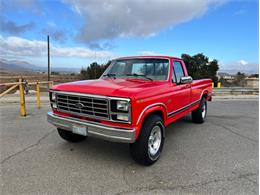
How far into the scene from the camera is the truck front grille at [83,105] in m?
3.05

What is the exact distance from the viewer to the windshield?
4.19 metres

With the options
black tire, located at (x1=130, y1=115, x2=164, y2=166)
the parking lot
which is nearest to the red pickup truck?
black tire, located at (x1=130, y1=115, x2=164, y2=166)

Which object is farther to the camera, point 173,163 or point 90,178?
point 173,163

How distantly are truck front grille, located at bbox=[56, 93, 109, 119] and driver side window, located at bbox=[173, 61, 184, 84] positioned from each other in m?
2.06

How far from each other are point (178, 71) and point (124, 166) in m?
2.63

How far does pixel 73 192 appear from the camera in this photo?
8.45 feet

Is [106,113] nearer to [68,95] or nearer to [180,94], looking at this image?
[68,95]

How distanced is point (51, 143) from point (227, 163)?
3.65m

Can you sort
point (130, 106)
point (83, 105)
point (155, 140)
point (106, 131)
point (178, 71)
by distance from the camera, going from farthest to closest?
point (178, 71) → point (155, 140) → point (83, 105) → point (106, 131) → point (130, 106)

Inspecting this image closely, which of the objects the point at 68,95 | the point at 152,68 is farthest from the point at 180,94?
the point at 68,95

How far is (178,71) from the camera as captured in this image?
469 cm

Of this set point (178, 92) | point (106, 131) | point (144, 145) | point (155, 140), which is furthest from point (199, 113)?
point (106, 131)

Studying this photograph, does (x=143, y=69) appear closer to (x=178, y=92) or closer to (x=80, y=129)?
(x=178, y=92)

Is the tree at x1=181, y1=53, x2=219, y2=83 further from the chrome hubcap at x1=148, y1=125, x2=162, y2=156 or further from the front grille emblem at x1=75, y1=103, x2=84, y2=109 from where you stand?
the front grille emblem at x1=75, y1=103, x2=84, y2=109
